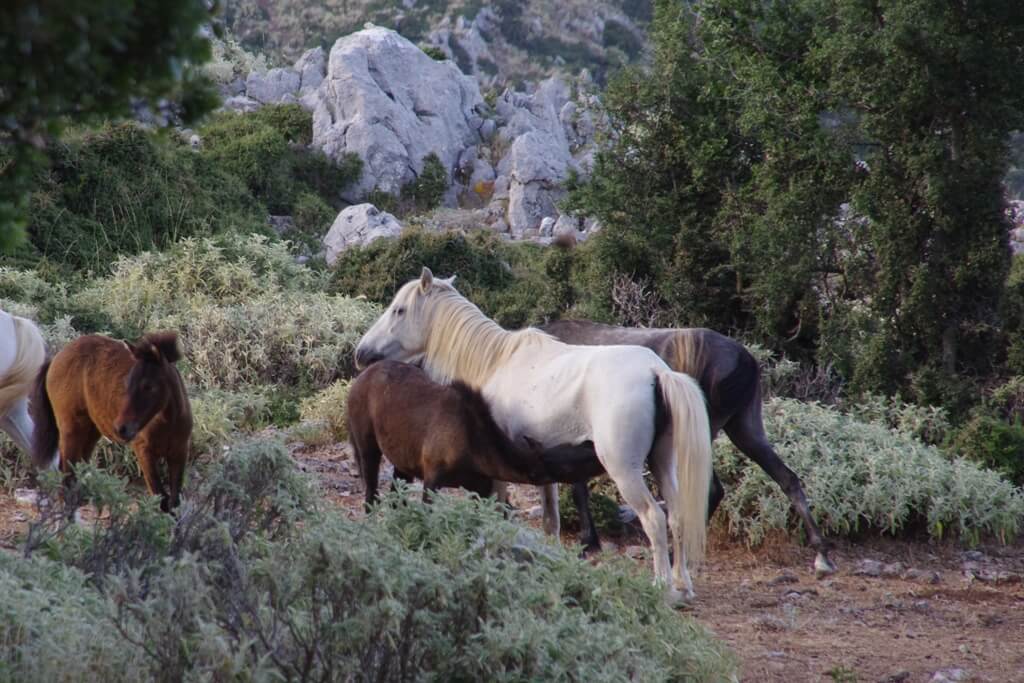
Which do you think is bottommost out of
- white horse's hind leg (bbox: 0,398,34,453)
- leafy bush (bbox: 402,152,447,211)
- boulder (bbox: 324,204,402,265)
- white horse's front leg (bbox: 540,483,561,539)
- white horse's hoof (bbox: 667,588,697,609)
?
leafy bush (bbox: 402,152,447,211)

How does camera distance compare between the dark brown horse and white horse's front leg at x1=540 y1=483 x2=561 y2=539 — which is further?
the dark brown horse

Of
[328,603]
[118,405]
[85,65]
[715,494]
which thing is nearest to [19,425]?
[118,405]

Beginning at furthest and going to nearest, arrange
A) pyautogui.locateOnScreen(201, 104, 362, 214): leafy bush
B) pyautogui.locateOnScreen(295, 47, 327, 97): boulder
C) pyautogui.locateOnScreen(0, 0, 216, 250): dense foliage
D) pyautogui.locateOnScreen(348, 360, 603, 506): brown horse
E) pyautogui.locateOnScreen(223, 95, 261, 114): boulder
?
pyautogui.locateOnScreen(295, 47, 327, 97): boulder
pyautogui.locateOnScreen(223, 95, 261, 114): boulder
pyautogui.locateOnScreen(201, 104, 362, 214): leafy bush
pyautogui.locateOnScreen(348, 360, 603, 506): brown horse
pyautogui.locateOnScreen(0, 0, 216, 250): dense foliage

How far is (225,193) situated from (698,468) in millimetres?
14642

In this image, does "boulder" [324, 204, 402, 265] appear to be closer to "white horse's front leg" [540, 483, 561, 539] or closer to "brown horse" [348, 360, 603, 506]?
"brown horse" [348, 360, 603, 506]

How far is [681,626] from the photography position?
14.6 ft

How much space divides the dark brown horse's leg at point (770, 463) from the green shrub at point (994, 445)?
6.30 feet

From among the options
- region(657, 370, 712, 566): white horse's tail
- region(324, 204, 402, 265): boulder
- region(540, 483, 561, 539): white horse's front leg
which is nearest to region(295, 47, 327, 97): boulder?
region(324, 204, 402, 265): boulder

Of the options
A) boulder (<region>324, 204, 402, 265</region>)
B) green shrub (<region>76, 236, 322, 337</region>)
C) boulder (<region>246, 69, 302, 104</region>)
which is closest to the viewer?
green shrub (<region>76, 236, 322, 337</region>)

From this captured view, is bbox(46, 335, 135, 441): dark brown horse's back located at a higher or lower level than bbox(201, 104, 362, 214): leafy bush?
higher

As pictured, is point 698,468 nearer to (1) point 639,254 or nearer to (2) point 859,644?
(2) point 859,644

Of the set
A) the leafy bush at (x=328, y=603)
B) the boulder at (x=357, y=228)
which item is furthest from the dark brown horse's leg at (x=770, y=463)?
→ the boulder at (x=357, y=228)

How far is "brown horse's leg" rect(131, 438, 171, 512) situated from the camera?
612cm

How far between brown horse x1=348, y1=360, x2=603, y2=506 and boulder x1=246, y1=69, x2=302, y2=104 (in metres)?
26.1
